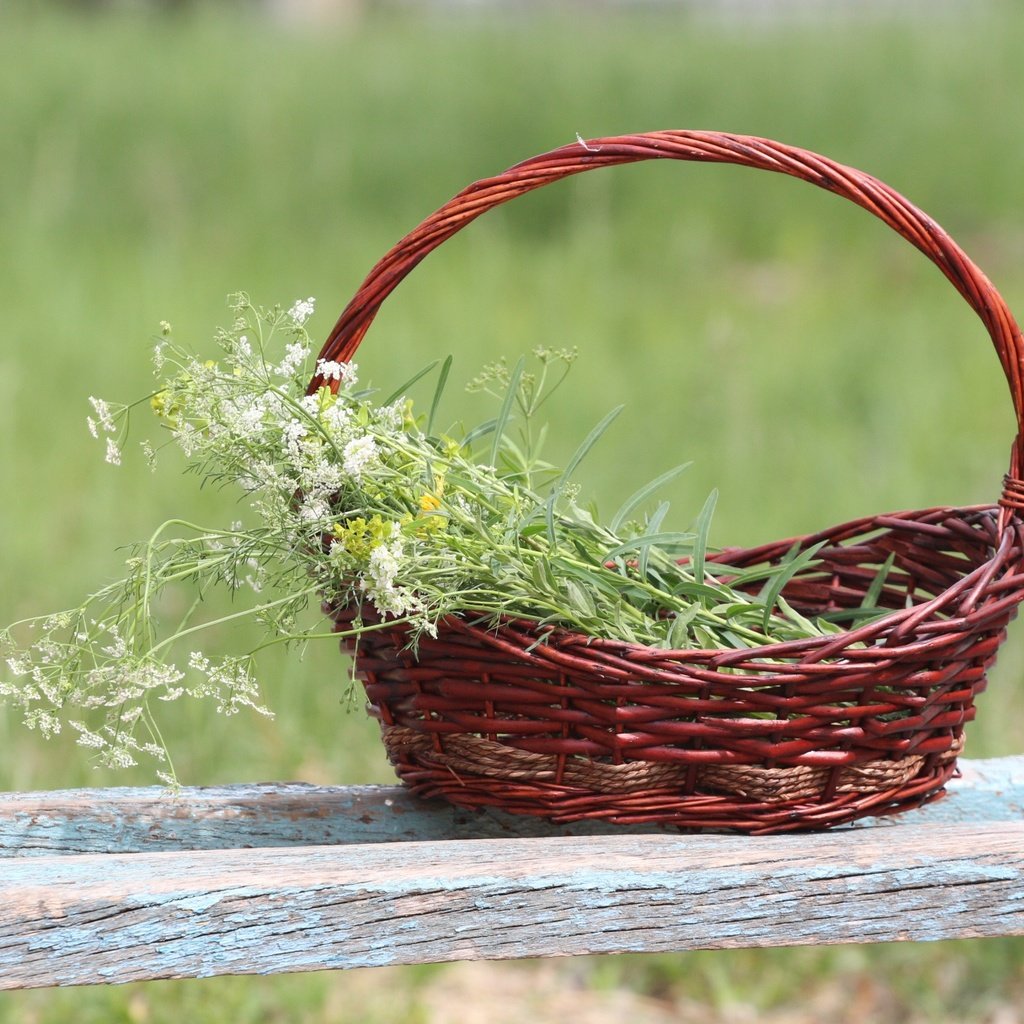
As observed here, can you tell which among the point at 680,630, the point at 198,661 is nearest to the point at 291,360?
the point at 198,661

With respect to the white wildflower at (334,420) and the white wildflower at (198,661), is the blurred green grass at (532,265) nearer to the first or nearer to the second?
the white wildflower at (198,661)

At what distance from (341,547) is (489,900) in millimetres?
303

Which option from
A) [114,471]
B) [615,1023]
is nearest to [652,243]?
[114,471]

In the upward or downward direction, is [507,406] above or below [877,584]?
above

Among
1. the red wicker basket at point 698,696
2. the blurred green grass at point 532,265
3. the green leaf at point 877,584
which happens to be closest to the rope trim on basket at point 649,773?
the red wicker basket at point 698,696

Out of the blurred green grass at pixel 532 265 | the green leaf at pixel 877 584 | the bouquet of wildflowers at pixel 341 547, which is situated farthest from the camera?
the blurred green grass at pixel 532 265

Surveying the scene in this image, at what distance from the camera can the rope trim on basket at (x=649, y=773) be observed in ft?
3.73

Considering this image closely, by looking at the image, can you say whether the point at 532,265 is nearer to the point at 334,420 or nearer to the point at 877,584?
the point at 877,584

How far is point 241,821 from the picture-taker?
127 centimetres

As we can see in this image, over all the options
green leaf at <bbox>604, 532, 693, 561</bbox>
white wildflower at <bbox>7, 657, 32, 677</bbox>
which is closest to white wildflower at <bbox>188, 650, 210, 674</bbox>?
white wildflower at <bbox>7, 657, 32, 677</bbox>

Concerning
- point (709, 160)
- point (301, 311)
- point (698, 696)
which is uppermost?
point (709, 160)

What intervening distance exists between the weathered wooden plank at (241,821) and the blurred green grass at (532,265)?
77 cm

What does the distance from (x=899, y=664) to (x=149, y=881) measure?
65 cm

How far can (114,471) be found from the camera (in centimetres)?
328
